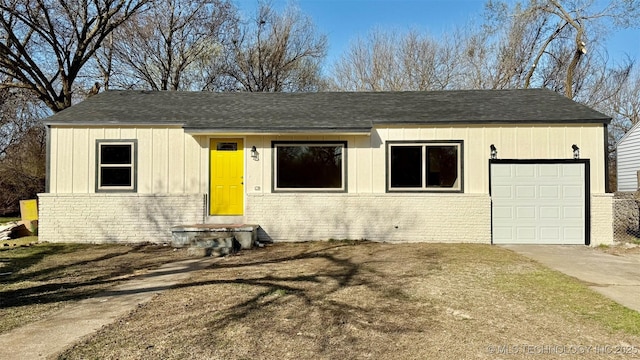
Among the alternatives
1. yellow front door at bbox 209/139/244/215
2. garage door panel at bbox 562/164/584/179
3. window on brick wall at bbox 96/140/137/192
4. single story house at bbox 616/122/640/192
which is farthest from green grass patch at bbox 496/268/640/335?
single story house at bbox 616/122/640/192

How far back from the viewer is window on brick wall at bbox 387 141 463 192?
959cm

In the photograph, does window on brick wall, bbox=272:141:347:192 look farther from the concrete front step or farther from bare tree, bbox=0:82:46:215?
bare tree, bbox=0:82:46:215

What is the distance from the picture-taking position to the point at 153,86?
70.5ft

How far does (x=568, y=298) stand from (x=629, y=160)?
16164mm

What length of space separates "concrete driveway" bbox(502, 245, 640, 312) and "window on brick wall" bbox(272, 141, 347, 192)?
4596 millimetres

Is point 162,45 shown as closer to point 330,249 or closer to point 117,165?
point 117,165

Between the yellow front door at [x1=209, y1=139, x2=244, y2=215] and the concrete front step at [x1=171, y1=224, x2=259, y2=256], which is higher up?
the yellow front door at [x1=209, y1=139, x2=244, y2=215]

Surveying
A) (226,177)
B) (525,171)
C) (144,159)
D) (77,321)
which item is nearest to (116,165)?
(144,159)

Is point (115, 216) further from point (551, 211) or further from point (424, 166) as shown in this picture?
point (551, 211)

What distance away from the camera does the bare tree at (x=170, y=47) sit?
20609 mm

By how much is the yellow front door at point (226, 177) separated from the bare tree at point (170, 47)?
45.8 ft

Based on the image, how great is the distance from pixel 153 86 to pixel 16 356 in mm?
20734

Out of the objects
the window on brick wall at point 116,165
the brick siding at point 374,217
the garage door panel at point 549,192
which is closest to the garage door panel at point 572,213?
the garage door panel at point 549,192

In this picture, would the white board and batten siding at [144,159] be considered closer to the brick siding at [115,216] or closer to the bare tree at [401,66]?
the brick siding at [115,216]
